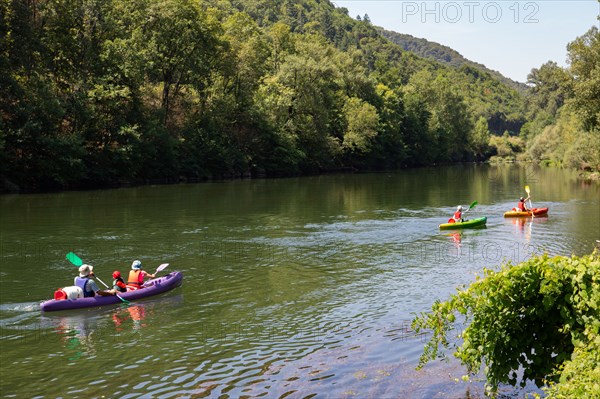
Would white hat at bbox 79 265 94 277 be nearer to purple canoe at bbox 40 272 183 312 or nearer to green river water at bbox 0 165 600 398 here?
purple canoe at bbox 40 272 183 312

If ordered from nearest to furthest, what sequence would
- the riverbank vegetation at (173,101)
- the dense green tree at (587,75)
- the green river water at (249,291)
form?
the green river water at (249,291) < the dense green tree at (587,75) < the riverbank vegetation at (173,101)

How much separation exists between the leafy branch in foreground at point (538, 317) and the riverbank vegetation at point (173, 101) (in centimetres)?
4063

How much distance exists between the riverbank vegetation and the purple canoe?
2938cm

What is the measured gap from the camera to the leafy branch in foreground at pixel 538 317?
7266 mm

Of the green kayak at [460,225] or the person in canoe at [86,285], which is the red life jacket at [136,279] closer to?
the person in canoe at [86,285]

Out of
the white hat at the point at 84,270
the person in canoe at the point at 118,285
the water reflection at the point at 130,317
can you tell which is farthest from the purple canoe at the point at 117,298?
the white hat at the point at 84,270

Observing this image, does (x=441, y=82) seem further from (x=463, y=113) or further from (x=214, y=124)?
(x=214, y=124)

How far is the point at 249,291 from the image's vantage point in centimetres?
1806

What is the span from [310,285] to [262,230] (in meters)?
11.5

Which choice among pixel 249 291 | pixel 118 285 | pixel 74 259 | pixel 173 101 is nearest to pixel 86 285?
pixel 118 285

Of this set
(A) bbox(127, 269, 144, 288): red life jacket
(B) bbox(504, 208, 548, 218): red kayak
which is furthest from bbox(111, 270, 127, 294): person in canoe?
(B) bbox(504, 208, 548, 218): red kayak

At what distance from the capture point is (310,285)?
18797mm

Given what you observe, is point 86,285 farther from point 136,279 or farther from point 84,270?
point 136,279

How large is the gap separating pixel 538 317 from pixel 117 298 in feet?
37.5
